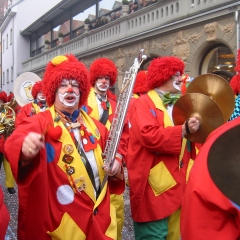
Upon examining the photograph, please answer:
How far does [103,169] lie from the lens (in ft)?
9.08

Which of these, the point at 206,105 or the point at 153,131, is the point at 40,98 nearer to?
the point at 153,131

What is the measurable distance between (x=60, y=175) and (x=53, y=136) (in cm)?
24

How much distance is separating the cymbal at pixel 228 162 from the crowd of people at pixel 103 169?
14 centimetres

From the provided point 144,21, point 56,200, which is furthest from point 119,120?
point 144,21

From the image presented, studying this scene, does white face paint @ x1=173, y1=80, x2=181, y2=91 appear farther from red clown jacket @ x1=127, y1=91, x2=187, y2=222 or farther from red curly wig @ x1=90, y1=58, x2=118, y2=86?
red curly wig @ x1=90, y1=58, x2=118, y2=86

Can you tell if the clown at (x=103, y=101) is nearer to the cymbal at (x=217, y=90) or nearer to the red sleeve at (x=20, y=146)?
the cymbal at (x=217, y=90)

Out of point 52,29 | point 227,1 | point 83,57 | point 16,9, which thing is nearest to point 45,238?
point 227,1

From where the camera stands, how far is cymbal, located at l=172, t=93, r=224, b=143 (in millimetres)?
3057

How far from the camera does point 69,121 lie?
9.22 ft

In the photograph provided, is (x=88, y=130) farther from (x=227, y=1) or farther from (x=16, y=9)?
(x=16, y=9)

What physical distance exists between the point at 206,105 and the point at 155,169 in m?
0.68

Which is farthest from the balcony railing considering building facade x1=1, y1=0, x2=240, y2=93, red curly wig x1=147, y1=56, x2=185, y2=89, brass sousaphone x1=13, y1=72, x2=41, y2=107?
red curly wig x1=147, y1=56, x2=185, y2=89

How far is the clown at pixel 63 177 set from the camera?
2.45 m

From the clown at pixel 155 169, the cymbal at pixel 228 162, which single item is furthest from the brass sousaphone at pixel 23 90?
the cymbal at pixel 228 162
